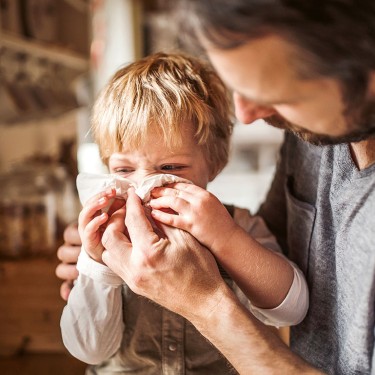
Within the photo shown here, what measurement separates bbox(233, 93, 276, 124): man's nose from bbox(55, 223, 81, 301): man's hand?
1.94 ft

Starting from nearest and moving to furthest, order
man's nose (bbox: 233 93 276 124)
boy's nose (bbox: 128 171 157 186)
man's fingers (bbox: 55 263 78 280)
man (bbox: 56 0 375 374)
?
man (bbox: 56 0 375 374), man's nose (bbox: 233 93 276 124), boy's nose (bbox: 128 171 157 186), man's fingers (bbox: 55 263 78 280)

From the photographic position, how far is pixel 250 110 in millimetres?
922

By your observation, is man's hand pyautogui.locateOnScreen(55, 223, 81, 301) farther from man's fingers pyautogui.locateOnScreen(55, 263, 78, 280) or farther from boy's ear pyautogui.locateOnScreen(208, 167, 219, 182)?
boy's ear pyautogui.locateOnScreen(208, 167, 219, 182)

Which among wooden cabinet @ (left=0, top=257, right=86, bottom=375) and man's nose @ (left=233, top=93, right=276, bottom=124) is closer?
man's nose @ (left=233, top=93, right=276, bottom=124)

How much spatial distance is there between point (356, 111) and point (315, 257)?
0.42m

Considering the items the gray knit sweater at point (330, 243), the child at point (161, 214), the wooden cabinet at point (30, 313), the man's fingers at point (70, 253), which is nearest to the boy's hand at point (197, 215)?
the child at point (161, 214)

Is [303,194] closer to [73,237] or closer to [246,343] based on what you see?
[246,343]

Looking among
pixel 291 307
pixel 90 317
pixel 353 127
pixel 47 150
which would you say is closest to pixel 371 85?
pixel 353 127

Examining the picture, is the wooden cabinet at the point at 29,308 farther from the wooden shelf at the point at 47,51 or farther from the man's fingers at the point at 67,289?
the wooden shelf at the point at 47,51

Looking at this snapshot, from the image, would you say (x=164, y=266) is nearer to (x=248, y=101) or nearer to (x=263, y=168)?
(x=248, y=101)

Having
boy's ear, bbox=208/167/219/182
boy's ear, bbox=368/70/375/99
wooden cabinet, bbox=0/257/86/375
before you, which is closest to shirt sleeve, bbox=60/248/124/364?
boy's ear, bbox=208/167/219/182

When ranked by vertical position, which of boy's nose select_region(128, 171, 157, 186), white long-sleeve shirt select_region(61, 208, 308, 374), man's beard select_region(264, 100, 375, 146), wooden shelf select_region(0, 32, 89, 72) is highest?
wooden shelf select_region(0, 32, 89, 72)

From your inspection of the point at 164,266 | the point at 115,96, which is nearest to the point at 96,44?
the point at 115,96

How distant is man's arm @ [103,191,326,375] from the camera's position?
95 cm
